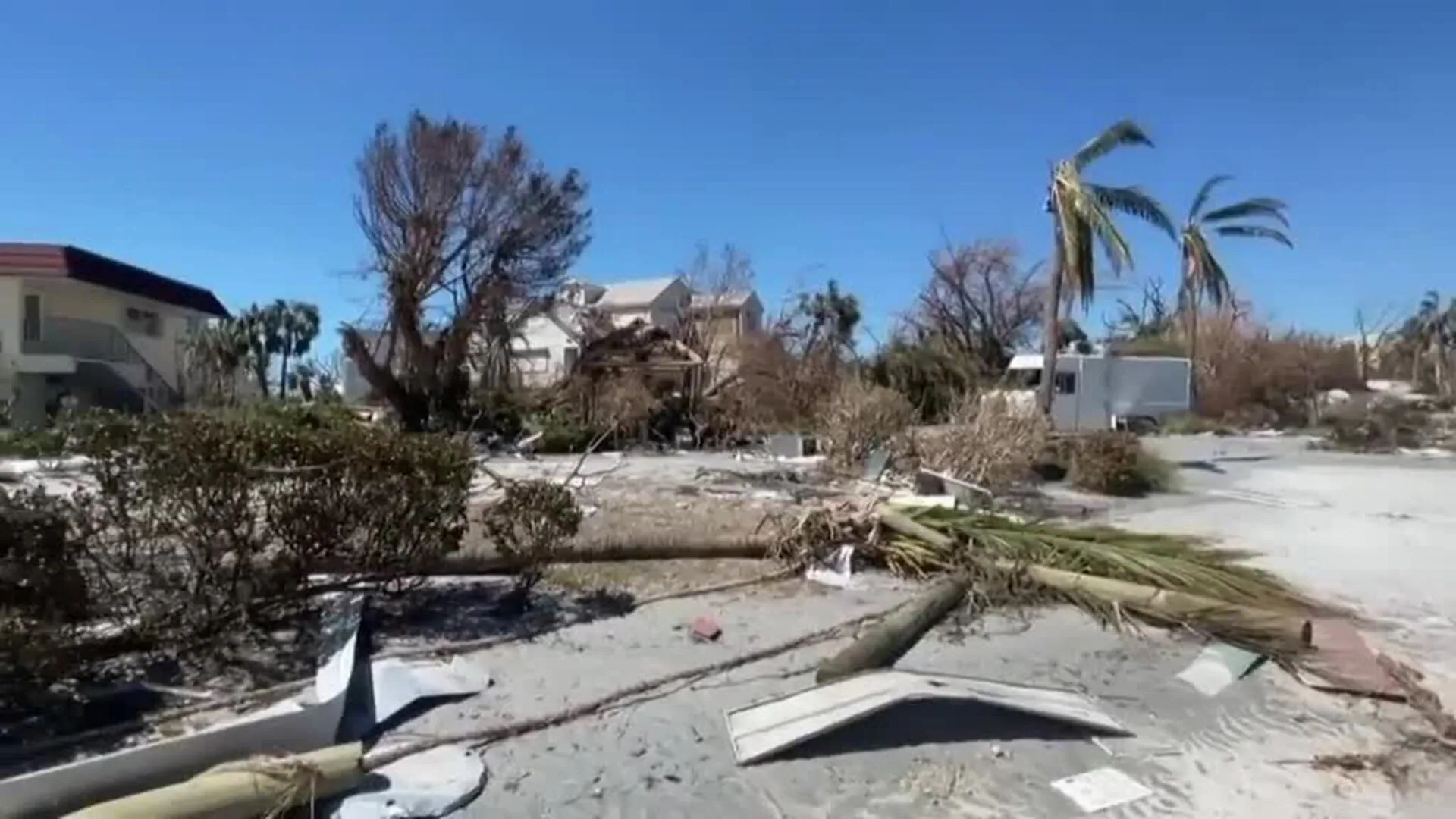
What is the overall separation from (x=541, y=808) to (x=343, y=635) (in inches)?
92.7

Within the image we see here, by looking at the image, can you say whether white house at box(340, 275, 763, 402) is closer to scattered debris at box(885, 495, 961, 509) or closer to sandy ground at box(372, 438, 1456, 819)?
scattered debris at box(885, 495, 961, 509)

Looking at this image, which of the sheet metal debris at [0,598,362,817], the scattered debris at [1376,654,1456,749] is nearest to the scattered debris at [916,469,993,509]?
the scattered debris at [1376,654,1456,749]

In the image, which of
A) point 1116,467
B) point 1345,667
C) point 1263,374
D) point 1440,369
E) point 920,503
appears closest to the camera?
point 1345,667

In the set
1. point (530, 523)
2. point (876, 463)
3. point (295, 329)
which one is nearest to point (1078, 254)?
point (876, 463)

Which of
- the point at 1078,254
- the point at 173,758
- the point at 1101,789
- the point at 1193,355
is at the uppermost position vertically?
the point at 1078,254

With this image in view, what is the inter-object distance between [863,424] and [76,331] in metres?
24.3

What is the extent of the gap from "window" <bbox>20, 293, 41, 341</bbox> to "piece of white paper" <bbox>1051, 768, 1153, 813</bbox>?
99.2ft

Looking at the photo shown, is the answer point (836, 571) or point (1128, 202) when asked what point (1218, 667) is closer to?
point (836, 571)

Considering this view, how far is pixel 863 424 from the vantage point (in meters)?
15.6

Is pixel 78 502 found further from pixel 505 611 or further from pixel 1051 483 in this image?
pixel 1051 483

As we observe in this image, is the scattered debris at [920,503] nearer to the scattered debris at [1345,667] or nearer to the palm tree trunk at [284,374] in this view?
the scattered debris at [1345,667]

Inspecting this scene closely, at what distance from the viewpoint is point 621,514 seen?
11.7m

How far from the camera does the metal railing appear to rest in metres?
26.2

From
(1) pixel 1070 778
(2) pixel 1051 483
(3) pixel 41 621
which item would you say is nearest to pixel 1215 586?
(1) pixel 1070 778
